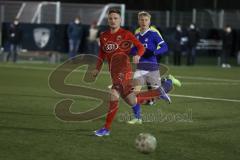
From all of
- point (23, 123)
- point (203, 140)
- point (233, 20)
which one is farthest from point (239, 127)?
point (233, 20)

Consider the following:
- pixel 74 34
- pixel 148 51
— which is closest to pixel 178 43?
pixel 74 34

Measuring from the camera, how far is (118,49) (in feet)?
38.4

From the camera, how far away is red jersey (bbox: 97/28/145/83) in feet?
38.3

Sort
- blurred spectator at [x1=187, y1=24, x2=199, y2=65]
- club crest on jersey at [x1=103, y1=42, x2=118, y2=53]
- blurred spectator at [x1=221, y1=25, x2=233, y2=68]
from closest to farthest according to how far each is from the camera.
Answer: club crest on jersey at [x1=103, y1=42, x2=118, y2=53] < blurred spectator at [x1=187, y1=24, x2=199, y2=65] < blurred spectator at [x1=221, y1=25, x2=233, y2=68]

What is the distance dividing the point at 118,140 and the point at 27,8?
2709 cm

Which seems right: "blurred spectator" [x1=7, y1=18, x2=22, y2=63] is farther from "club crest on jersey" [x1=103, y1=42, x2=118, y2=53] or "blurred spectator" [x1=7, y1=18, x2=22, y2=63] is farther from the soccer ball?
the soccer ball

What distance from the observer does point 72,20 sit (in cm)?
3741

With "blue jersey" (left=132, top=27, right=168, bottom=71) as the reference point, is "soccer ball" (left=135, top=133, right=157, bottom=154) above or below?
below

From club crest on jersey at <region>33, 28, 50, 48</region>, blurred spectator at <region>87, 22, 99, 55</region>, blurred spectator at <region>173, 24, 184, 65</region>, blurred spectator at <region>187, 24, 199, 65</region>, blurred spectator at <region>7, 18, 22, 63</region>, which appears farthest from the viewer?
club crest on jersey at <region>33, 28, 50, 48</region>

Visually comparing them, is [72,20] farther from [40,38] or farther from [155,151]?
[155,151]

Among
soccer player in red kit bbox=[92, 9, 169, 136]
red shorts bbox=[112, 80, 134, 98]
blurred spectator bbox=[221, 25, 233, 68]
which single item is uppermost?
soccer player in red kit bbox=[92, 9, 169, 136]

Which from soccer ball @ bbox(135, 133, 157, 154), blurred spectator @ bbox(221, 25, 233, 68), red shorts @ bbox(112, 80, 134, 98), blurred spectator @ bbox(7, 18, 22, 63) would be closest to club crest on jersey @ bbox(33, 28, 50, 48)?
blurred spectator @ bbox(7, 18, 22, 63)

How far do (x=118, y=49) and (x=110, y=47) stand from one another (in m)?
0.14

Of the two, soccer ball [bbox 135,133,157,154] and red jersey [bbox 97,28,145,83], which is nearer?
soccer ball [bbox 135,133,157,154]
